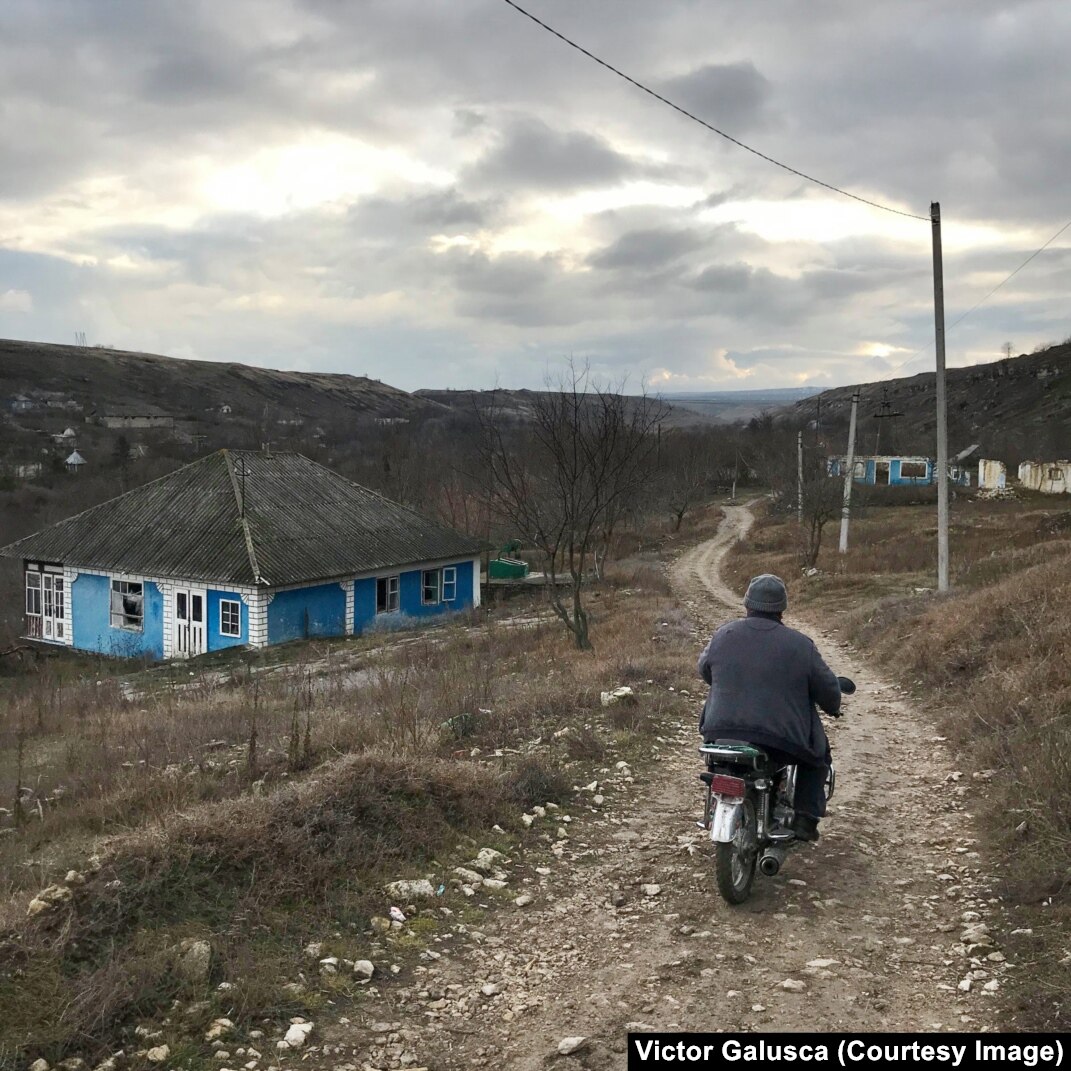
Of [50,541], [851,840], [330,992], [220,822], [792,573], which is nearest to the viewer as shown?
[330,992]

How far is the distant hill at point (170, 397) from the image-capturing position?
11994cm

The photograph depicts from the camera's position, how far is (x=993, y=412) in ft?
357

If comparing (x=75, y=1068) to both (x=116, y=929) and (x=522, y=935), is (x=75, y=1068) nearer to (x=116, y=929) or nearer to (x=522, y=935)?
(x=116, y=929)

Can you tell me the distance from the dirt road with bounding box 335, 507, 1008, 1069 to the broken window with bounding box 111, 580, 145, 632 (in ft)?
81.6

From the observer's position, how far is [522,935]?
16.0ft

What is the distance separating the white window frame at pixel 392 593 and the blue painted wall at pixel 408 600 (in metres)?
0.04

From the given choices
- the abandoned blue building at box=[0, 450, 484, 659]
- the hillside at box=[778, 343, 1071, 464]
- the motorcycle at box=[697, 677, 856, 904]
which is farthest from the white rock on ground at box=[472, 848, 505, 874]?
the hillside at box=[778, 343, 1071, 464]

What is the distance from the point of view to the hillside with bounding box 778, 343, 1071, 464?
8075cm

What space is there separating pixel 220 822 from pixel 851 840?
4083 mm

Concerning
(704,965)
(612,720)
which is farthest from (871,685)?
(704,965)

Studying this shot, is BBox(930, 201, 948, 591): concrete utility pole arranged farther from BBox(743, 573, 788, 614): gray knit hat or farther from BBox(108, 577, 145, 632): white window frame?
BBox(108, 577, 145, 632): white window frame

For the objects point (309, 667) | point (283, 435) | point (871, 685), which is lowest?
point (309, 667)

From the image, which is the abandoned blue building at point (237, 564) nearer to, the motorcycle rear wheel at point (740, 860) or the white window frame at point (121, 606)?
the white window frame at point (121, 606)

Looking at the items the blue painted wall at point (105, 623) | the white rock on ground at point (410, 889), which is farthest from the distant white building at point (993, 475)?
the white rock on ground at point (410, 889)
